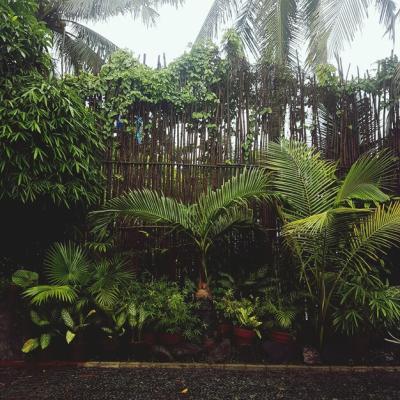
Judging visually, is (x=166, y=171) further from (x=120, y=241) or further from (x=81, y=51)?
(x=81, y=51)

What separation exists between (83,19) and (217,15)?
3.66 meters

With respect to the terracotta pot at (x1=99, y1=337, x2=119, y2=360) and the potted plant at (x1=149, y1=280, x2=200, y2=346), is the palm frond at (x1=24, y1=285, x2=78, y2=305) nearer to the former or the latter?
the terracotta pot at (x1=99, y1=337, x2=119, y2=360)

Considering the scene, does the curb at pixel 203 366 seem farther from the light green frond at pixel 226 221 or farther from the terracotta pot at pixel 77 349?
the light green frond at pixel 226 221

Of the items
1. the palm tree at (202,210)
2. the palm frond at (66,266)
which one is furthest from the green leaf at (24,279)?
the palm tree at (202,210)

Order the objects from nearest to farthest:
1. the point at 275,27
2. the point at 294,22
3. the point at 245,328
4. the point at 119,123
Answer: the point at 245,328 → the point at 119,123 → the point at 275,27 → the point at 294,22

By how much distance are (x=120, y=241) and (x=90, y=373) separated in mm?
1545

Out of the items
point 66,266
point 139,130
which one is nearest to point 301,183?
point 139,130

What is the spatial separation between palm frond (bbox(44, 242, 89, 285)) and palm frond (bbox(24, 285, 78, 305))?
0.15 meters

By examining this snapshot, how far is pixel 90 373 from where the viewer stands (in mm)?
2832

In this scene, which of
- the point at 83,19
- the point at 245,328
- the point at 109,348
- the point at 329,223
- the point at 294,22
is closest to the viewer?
the point at 329,223

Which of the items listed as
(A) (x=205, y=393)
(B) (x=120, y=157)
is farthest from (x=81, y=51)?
(A) (x=205, y=393)

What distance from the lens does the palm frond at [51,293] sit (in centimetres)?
295

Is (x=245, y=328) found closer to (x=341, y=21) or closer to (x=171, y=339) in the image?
(x=171, y=339)

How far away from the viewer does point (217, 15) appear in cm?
909
